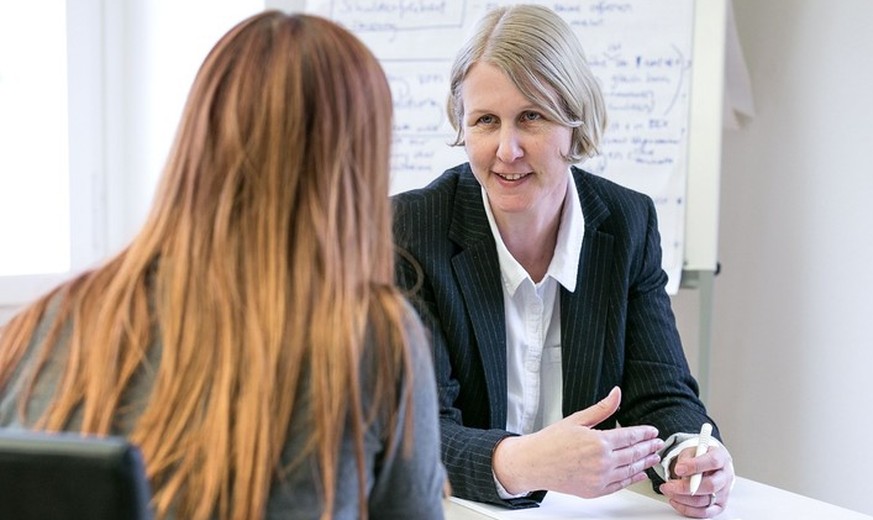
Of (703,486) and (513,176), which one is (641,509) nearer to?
(703,486)

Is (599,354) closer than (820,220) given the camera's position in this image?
Yes

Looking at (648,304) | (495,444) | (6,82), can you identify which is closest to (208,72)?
(495,444)

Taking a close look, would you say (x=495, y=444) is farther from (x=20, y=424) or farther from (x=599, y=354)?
(x=20, y=424)

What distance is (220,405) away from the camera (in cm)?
85

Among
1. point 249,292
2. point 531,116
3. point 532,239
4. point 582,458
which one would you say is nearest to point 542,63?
point 531,116

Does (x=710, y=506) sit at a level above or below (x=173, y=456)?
below

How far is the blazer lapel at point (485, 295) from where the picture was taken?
5.89 feet

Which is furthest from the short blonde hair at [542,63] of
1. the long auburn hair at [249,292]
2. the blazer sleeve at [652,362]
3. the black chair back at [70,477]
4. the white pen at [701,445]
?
the black chair back at [70,477]

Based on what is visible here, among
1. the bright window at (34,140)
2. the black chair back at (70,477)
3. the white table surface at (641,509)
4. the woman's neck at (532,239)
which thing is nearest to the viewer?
the black chair back at (70,477)

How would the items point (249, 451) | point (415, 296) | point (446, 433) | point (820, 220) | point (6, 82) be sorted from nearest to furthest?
point (249, 451), point (446, 433), point (415, 296), point (6, 82), point (820, 220)

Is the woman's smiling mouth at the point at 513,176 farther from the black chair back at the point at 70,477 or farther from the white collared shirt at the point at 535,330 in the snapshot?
the black chair back at the point at 70,477

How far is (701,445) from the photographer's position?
1627mm

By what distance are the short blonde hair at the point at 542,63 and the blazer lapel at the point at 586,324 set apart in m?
0.18

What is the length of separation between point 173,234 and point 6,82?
6.52 feet
